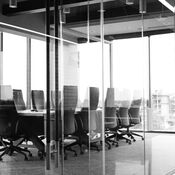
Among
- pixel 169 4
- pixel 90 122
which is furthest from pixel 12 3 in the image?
pixel 169 4

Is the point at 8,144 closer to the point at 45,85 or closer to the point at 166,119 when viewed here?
the point at 45,85

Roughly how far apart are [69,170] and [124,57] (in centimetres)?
138

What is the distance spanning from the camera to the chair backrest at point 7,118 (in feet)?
8.74

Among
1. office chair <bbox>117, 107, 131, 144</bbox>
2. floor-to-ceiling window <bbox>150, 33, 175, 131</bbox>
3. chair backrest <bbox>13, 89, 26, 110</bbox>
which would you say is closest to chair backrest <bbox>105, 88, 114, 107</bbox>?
office chair <bbox>117, 107, 131, 144</bbox>

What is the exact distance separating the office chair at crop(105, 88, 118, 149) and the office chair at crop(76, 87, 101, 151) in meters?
0.13

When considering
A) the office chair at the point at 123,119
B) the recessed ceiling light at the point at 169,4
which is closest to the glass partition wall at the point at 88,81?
the office chair at the point at 123,119

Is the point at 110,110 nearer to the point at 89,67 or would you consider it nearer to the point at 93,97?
the point at 93,97

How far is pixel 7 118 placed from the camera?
8.82 ft

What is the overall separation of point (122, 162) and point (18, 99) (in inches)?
66.0

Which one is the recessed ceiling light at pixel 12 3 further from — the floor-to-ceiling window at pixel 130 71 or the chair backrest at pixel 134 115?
the chair backrest at pixel 134 115

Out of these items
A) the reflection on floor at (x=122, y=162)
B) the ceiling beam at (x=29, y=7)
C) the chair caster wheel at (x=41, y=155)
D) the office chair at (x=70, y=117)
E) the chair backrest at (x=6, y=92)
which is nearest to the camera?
the chair backrest at (x=6, y=92)

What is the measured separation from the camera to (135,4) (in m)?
4.09

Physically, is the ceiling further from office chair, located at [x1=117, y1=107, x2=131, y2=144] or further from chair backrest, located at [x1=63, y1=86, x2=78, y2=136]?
office chair, located at [x1=117, y1=107, x2=131, y2=144]

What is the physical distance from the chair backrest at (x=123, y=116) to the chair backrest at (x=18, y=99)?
4.29 ft
